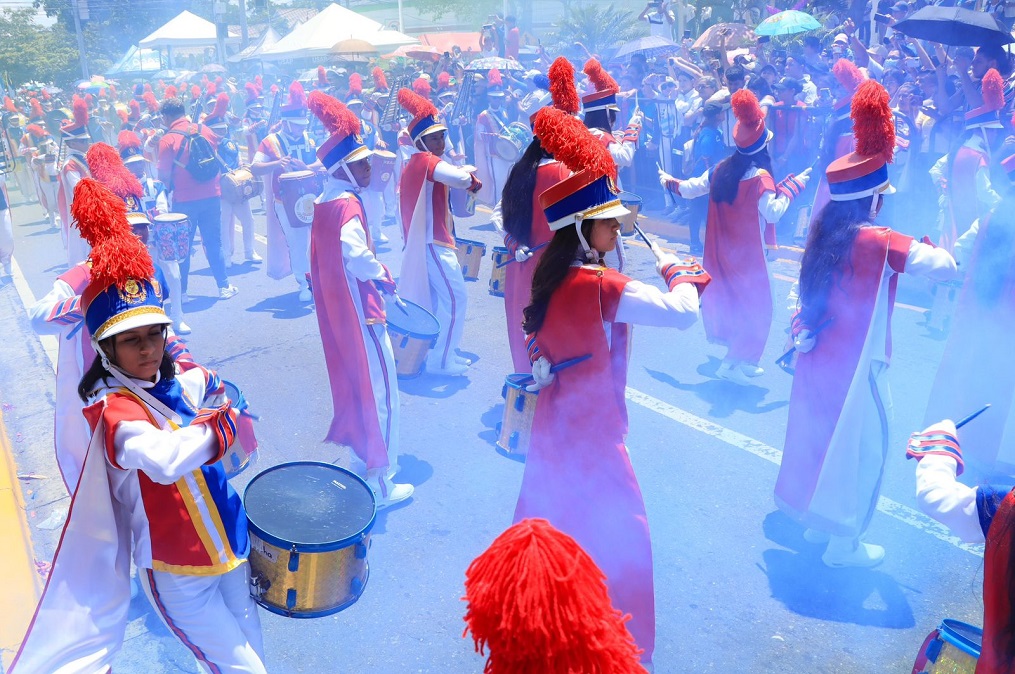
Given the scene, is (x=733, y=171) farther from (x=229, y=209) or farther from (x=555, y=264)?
(x=229, y=209)

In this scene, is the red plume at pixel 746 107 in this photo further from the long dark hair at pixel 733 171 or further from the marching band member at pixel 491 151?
the marching band member at pixel 491 151

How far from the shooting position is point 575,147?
322 centimetres

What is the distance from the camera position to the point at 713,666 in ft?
12.2

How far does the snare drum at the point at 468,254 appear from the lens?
716 cm

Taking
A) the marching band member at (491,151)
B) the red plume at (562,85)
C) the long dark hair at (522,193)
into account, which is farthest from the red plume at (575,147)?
the marching band member at (491,151)

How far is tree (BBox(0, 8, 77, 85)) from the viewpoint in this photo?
42.1 meters

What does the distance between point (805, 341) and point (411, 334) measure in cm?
244

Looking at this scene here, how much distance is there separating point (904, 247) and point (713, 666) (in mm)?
2080

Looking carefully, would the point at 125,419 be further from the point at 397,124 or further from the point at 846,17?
the point at 846,17

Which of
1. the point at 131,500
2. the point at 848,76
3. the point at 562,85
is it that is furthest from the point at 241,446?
the point at 848,76

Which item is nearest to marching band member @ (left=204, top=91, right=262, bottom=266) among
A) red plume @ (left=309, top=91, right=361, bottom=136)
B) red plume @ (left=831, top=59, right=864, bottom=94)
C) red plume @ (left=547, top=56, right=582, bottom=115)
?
red plume @ (left=309, top=91, right=361, bottom=136)

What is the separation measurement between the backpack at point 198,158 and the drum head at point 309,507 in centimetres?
709

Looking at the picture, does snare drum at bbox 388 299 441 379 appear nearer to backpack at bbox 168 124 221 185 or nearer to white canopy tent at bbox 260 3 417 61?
backpack at bbox 168 124 221 185

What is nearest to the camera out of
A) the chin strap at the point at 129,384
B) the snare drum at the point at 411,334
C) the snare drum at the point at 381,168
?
the chin strap at the point at 129,384
